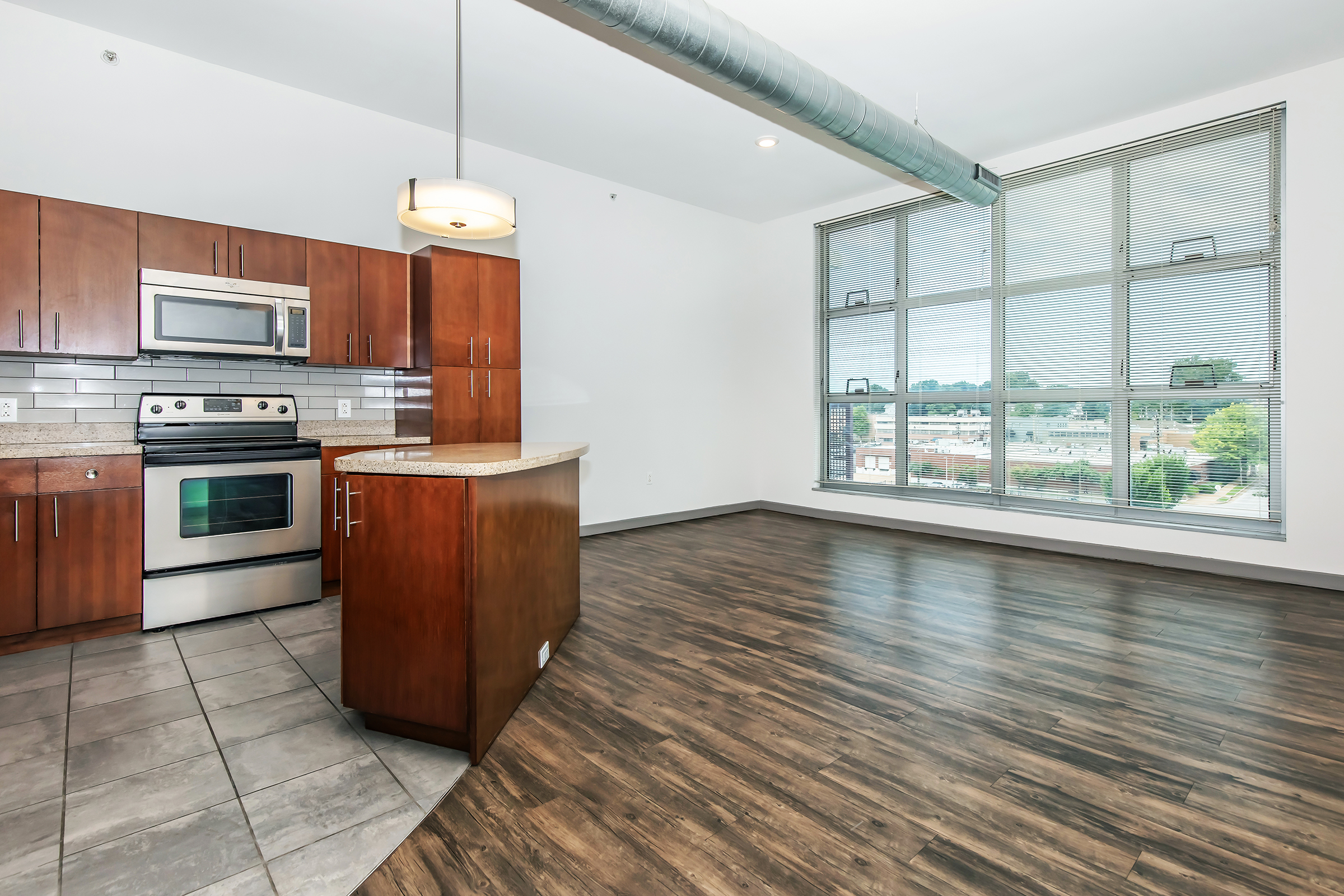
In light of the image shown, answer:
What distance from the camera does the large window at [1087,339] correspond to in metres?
4.32

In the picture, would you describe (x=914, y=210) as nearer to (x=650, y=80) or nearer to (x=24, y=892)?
(x=650, y=80)

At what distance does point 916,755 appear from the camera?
210cm

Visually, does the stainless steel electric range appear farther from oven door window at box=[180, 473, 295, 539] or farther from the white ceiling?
the white ceiling

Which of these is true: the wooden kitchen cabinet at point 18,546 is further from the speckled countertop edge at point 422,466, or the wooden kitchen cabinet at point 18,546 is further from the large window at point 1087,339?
the large window at point 1087,339

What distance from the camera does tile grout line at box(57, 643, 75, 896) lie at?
1.57m

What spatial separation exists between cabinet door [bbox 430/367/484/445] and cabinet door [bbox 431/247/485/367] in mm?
79

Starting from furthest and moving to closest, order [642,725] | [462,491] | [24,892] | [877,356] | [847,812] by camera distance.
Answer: [877,356] < [642,725] < [462,491] < [847,812] < [24,892]

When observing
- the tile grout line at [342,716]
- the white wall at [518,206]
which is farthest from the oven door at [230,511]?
the white wall at [518,206]

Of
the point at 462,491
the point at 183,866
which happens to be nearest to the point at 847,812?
the point at 462,491

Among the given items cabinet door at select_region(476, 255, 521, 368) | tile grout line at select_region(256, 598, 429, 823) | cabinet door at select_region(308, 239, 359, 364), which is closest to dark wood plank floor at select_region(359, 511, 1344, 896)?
tile grout line at select_region(256, 598, 429, 823)

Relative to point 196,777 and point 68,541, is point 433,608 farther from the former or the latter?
point 68,541

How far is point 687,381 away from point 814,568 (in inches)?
111

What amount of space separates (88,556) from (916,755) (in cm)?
394

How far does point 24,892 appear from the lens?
151cm
